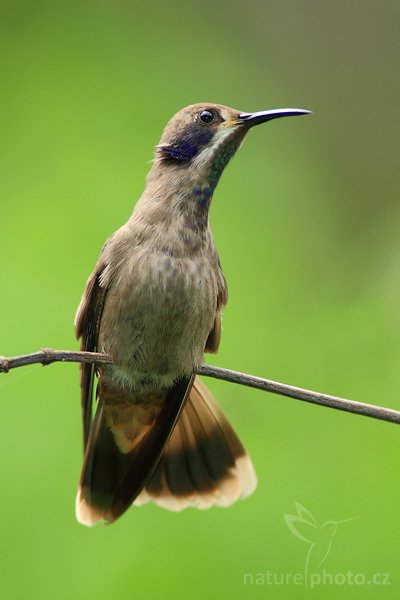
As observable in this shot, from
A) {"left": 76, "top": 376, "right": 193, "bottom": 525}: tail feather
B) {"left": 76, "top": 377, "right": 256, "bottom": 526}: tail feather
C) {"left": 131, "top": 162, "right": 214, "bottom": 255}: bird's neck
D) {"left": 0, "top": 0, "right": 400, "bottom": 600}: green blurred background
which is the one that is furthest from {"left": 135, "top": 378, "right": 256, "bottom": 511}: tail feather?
{"left": 131, "top": 162, "right": 214, "bottom": 255}: bird's neck

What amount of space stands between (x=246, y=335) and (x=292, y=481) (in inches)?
28.3

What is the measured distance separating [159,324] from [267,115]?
36.3 inches

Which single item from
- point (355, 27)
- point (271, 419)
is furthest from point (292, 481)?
point (355, 27)

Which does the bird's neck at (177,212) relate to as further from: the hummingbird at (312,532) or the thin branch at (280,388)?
the hummingbird at (312,532)

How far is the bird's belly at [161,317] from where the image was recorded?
3.80m

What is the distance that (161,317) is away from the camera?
382cm

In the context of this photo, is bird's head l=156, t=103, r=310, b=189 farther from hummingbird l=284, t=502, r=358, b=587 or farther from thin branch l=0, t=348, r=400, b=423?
hummingbird l=284, t=502, r=358, b=587

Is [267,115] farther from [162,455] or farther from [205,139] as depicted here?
[162,455]

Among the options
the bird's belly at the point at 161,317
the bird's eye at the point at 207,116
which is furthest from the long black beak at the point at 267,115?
the bird's belly at the point at 161,317

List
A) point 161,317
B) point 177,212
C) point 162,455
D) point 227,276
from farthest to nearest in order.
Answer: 1. point 162,455
2. point 227,276
3. point 177,212
4. point 161,317

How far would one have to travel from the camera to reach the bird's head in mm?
4043

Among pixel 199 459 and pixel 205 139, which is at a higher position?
pixel 205 139

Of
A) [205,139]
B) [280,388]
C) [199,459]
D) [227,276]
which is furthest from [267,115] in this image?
[199,459]

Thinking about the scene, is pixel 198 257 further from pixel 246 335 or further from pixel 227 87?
pixel 227 87
